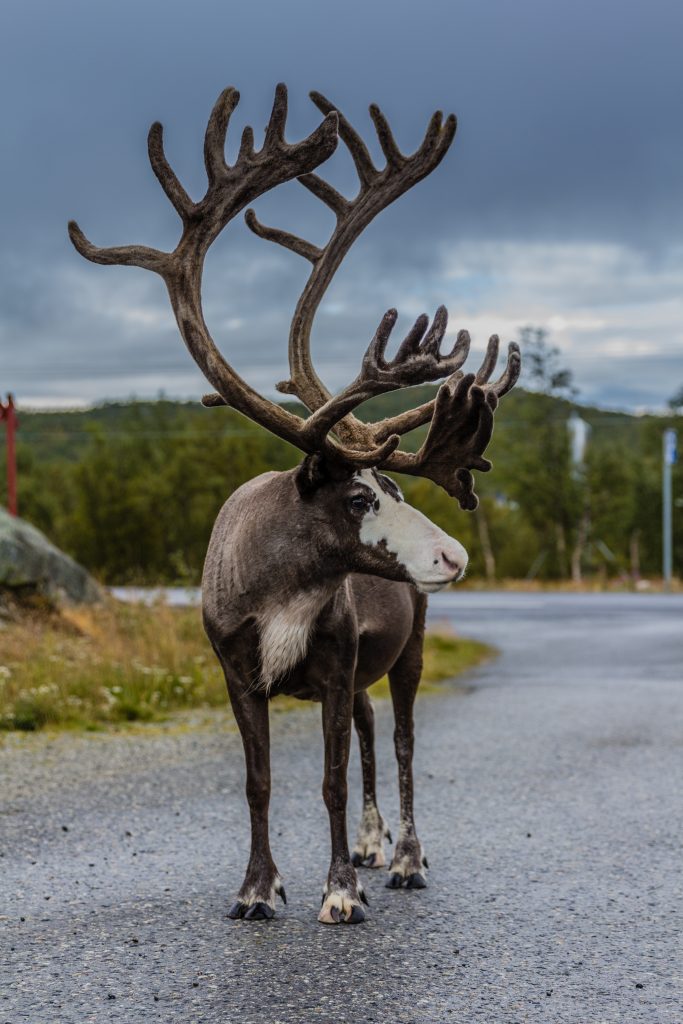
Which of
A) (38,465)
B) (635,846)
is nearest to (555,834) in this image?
(635,846)

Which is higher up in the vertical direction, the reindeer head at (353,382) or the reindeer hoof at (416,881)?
the reindeer head at (353,382)

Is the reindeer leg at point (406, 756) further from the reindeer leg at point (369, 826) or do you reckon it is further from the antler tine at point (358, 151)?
the antler tine at point (358, 151)

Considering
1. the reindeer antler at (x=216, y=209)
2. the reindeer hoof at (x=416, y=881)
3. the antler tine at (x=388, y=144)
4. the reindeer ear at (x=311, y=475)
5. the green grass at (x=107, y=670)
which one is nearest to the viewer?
the reindeer ear at (x=311, y=475)

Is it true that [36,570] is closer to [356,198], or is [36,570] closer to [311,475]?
[356,198]

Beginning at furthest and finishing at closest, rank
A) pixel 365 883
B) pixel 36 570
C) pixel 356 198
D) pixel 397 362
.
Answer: pixel 36 570, pixel 356 198, pixel 365 883, pixel 397 362

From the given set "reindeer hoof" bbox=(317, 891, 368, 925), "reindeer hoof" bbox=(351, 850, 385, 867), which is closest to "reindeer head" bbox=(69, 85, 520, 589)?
"reindeer hoof" bbox=(317, 891, 368, 925)

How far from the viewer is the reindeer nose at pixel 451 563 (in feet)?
17.1

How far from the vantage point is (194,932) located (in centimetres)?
514

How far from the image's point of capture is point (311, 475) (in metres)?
5.43

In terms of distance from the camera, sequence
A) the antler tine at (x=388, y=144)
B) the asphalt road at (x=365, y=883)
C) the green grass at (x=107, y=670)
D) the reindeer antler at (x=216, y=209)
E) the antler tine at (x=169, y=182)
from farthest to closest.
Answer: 1. the green grass at (x=107, y=670)
2. the antler tine at (x=388, y=144)
3. the antler tine at (x=169, y=182)
4. the reindeer antler at (x=216, y=209)
5. the asphalt road at (x=365, y=883)

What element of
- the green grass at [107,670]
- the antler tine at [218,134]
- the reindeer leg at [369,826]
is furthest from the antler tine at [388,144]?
the green grass at [107,670]

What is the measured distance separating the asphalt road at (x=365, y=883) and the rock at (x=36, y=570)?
5.47m

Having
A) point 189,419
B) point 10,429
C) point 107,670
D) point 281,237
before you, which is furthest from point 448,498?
point 281,237

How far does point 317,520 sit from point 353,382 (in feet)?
2.06
